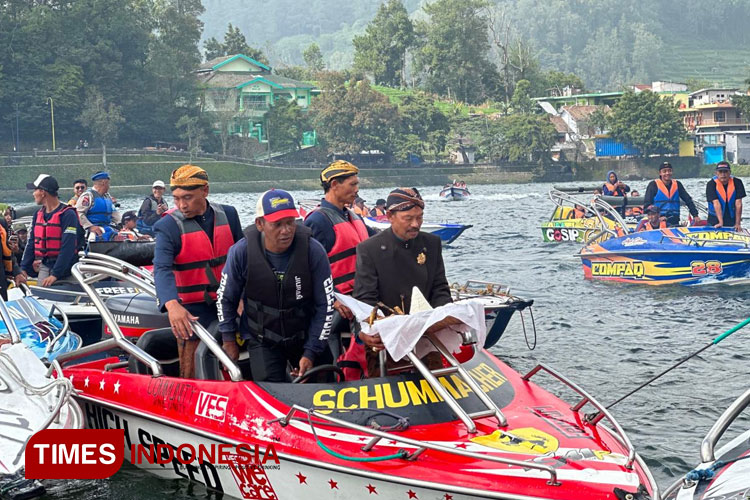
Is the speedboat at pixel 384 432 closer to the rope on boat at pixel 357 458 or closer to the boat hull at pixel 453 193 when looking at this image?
the rope on boat at pixel 357 458

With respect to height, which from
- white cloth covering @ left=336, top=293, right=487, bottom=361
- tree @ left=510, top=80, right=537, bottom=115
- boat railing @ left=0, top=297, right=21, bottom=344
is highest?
tree @ left=510, top=80, right=537, bottom=115

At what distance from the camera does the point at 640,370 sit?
12.1 metres

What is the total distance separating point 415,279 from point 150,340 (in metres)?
2.48

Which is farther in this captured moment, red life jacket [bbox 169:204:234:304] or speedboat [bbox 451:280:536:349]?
speedboat [bbox 451:280:536:349]

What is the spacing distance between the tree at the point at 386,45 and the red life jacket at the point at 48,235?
406 feet

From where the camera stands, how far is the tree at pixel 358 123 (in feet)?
338

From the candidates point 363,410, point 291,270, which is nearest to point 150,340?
point 291,270

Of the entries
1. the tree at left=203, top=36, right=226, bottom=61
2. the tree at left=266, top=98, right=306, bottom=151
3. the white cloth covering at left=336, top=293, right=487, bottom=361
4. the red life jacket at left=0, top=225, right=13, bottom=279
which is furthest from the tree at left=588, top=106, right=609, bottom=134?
the white cloth covering at left=336, top=293, right=487, bottom=361

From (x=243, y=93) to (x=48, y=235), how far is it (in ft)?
326

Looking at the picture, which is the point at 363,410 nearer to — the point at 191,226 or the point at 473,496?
the point at 473,496

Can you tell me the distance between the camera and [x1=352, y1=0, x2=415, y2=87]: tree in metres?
133

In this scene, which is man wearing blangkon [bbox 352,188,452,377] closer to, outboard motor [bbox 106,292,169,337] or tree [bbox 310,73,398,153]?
outboard motor [bbox 106,292,169,337]

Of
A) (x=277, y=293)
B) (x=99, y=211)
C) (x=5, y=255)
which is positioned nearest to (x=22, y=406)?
(x=277, y=293)

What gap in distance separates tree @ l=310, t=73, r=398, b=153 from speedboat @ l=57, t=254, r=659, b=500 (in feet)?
315
